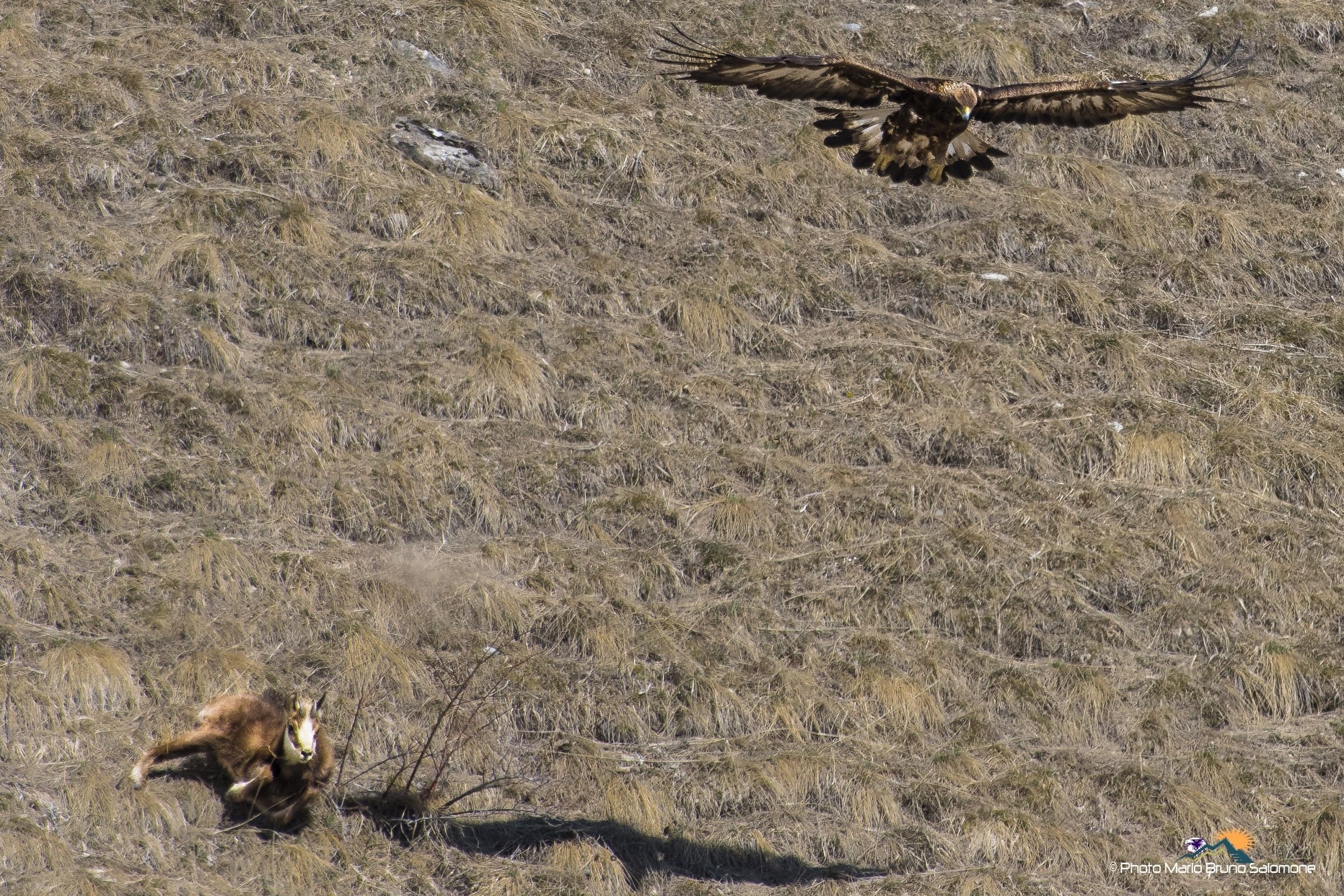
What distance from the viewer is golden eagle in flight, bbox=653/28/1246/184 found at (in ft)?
28.2

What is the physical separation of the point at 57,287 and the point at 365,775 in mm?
4307

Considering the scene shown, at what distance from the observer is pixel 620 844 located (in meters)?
7.17

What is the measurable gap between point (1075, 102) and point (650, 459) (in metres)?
3.47

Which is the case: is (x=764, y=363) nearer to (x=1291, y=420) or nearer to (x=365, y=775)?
(x=1291, y=420)

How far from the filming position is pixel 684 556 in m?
8.88

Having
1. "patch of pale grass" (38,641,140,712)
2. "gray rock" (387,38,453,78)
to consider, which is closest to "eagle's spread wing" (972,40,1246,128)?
"gray rock" (387,38,453,78)

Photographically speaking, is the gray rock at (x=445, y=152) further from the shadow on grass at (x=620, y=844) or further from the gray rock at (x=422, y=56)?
the shadow on grass at (x=620, y=844)

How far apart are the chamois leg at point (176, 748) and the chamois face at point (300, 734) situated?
0.39m

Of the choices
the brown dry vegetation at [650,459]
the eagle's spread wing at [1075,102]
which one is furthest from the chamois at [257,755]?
the eagle's spread wing at [1075,102]

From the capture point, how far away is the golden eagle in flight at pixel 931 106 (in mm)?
8602

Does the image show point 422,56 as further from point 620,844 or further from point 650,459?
point 620,844

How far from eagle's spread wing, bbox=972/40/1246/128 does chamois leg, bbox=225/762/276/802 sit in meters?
5.55

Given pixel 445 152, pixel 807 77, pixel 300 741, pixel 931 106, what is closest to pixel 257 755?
pixel 300 741

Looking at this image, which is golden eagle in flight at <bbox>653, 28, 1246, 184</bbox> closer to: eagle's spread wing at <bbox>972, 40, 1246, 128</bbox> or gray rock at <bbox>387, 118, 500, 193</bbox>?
eagle's spread wing at <bbox>972, 40, 1246, 128</bbox>
